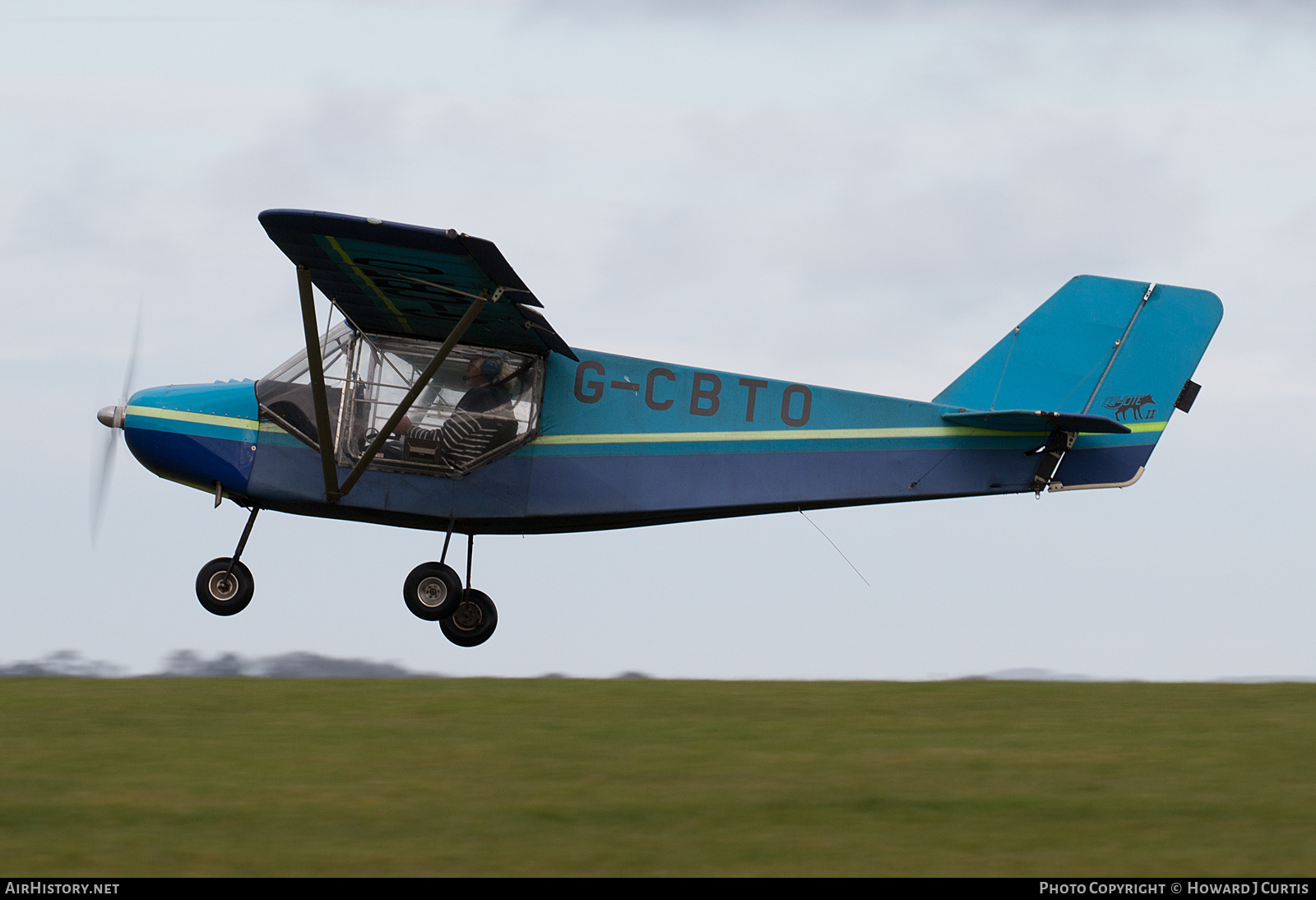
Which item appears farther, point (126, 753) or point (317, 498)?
point (317, 498)

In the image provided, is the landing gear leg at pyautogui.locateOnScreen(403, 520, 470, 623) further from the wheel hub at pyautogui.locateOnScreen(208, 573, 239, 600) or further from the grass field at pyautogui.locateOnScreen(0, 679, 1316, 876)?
the wheel hub at pyautogui.locateOnScreen(208, 573, 239, 600)

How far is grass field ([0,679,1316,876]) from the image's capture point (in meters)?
6.80

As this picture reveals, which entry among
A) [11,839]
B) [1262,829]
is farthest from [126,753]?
[1262,829]

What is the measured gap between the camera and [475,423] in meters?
12.5

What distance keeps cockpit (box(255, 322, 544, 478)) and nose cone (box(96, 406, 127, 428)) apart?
1.29 m

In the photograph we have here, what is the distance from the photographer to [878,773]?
28.1 ft

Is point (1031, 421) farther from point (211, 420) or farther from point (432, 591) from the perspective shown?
point (211, 420)

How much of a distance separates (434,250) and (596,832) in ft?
17.4

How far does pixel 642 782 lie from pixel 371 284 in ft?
17.6

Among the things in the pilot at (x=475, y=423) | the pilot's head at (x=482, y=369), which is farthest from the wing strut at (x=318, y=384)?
the pilot's head at (x=482, y=369)
